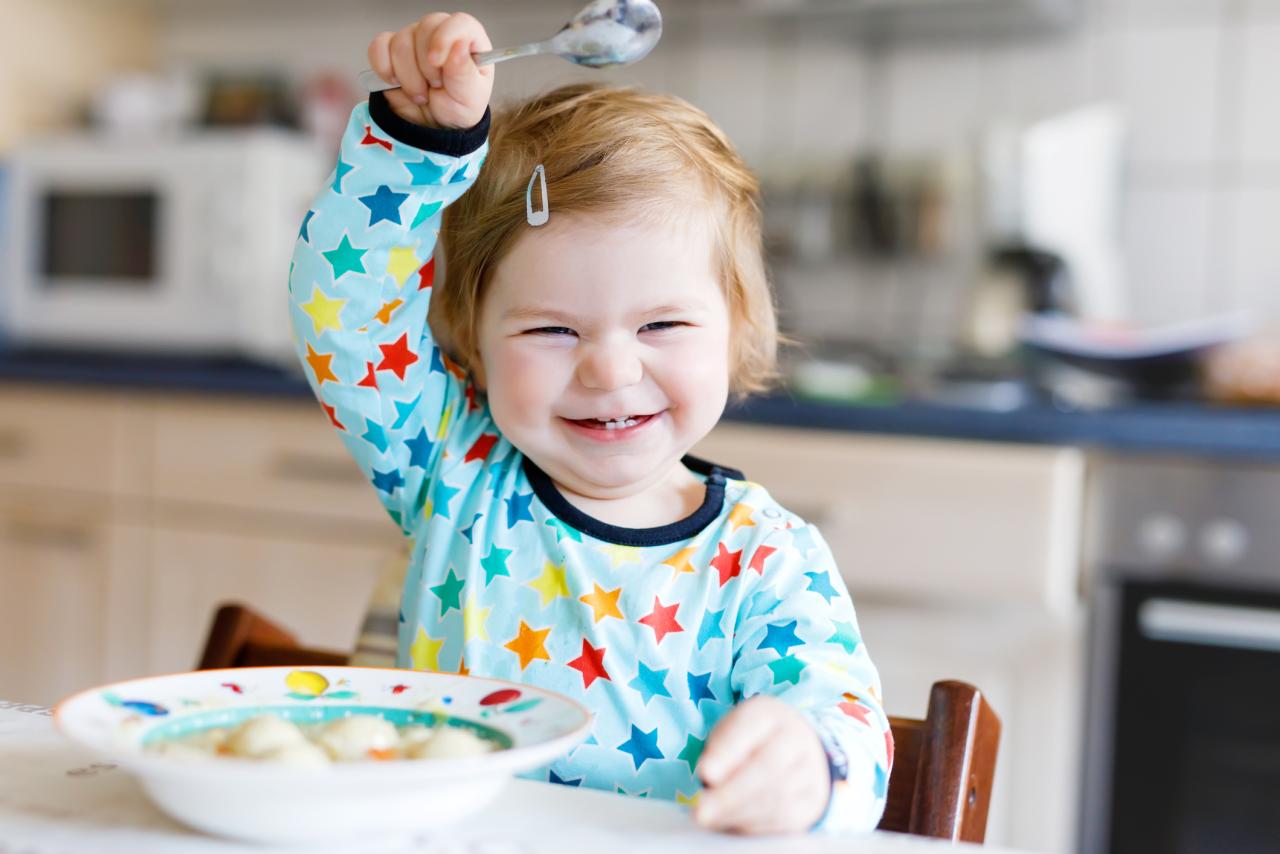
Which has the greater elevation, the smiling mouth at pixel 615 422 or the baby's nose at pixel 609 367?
the baby's nose at pixel 609 367

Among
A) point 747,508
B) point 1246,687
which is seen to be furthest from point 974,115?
point 747,508

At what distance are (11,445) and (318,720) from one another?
180 cm

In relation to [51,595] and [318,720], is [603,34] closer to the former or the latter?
[318,720]

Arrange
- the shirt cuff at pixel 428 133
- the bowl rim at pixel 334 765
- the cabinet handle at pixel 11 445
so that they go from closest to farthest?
the bowl rim at pixel 334 765 → the shirt cuff at pixel 428 133 → the cabinet handle at pixel 11 445

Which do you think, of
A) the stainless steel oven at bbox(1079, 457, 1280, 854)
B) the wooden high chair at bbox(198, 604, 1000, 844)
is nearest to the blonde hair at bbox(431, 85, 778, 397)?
the wooden high chair at bbox(198, 604, 1000, 844)

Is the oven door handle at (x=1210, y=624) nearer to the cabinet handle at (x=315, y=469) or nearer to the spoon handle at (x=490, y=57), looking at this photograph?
the cabinet handle at (x=315, y=469)

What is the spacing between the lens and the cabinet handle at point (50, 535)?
2094mm

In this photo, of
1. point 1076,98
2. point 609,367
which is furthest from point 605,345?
point 1076,98

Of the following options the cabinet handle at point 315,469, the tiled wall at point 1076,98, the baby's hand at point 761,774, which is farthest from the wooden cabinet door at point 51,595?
the baby's hand at point 761,774

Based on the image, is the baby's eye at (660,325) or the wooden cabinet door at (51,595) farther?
the wooden cabinet door at (51,595)

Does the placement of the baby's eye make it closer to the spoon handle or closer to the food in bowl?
the spoon handle

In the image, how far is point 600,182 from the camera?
0.76m

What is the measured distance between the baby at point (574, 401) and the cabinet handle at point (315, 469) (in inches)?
41.8

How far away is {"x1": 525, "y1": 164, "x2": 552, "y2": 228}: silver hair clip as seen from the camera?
76 cm
